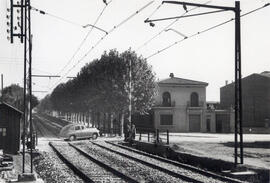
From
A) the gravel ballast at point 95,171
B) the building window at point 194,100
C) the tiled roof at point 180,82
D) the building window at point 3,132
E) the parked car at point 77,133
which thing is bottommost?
the gravel ballast at point 95,171

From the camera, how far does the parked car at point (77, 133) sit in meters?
41.0

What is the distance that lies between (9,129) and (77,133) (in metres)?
12.8

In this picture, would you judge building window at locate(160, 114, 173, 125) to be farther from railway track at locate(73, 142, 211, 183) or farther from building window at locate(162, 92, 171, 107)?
railway track at locate(73, 142, 211, 183)

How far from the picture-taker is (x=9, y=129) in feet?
95.0

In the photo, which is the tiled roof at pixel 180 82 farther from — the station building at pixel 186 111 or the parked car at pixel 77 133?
the parked car at pixel 77 133

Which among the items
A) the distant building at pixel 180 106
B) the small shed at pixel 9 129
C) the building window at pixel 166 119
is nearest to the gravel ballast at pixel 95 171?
the small shed at pixel 9 129

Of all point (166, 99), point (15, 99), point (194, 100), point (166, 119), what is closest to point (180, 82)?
point (166, 99)

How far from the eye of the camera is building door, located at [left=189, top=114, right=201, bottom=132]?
6081 centimetres

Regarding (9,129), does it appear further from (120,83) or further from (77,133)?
(120,83)

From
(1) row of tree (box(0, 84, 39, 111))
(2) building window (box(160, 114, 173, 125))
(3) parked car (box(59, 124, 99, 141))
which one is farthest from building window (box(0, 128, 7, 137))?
(2) building window (box(160, 114, 173, 125))

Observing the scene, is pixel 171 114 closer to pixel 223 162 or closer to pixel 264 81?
pixel 264 81

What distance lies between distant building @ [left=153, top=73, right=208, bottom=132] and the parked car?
19.7 metres

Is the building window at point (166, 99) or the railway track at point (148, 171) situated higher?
the building window at point (166, 99)

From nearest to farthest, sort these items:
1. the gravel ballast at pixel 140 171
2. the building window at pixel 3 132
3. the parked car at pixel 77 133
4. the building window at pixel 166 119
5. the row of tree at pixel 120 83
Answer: the gravel ballast at pixel 140 171
the building window at pixel 3 132
the parked car at pixel 77 133
the row of tree at pixel 120 83
the building window at pixel 166 119
